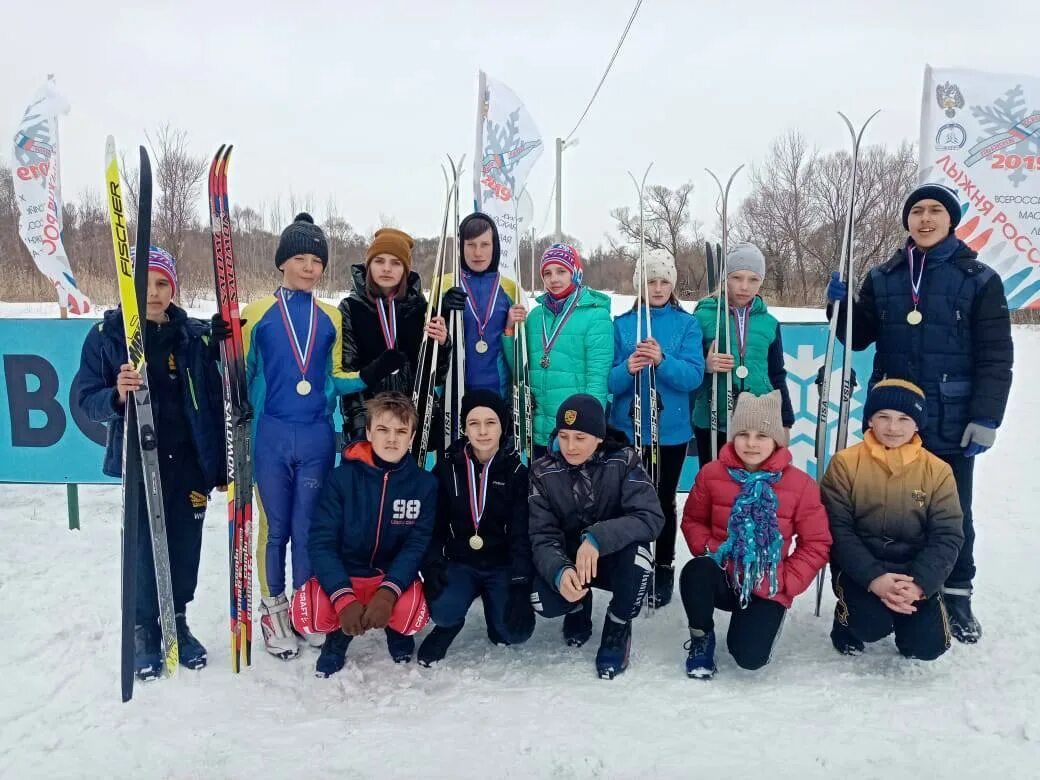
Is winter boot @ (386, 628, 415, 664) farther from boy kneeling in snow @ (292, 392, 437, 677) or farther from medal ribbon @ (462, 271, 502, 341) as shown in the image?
medal ribbon @ (462, 271, 502, 341)

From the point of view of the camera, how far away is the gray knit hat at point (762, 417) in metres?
2.76

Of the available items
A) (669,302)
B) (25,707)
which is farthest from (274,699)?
(669,302)

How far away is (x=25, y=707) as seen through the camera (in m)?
2.43

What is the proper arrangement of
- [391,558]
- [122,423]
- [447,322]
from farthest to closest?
[447,322], [391,558], [122,423]

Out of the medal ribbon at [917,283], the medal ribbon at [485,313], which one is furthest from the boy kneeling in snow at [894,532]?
the medal ribbon at [485,313]

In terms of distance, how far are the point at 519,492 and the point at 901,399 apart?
164 centimetres

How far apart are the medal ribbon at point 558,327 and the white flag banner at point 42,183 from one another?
405 cm

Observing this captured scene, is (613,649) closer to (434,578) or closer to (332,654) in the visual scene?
(434,578)

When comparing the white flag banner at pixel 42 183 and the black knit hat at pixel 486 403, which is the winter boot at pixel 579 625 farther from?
the white flag banner at pixel 42 183

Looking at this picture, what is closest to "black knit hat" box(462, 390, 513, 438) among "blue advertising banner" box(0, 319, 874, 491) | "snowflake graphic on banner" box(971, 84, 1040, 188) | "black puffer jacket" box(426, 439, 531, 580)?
"black puffer jacket" box(426, 439, 531, 580)

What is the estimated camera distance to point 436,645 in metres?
2.78

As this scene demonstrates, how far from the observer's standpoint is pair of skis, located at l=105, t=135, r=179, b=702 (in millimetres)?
2488

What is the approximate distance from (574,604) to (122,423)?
78.4 inches

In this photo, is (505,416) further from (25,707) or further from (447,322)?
(25,707)
